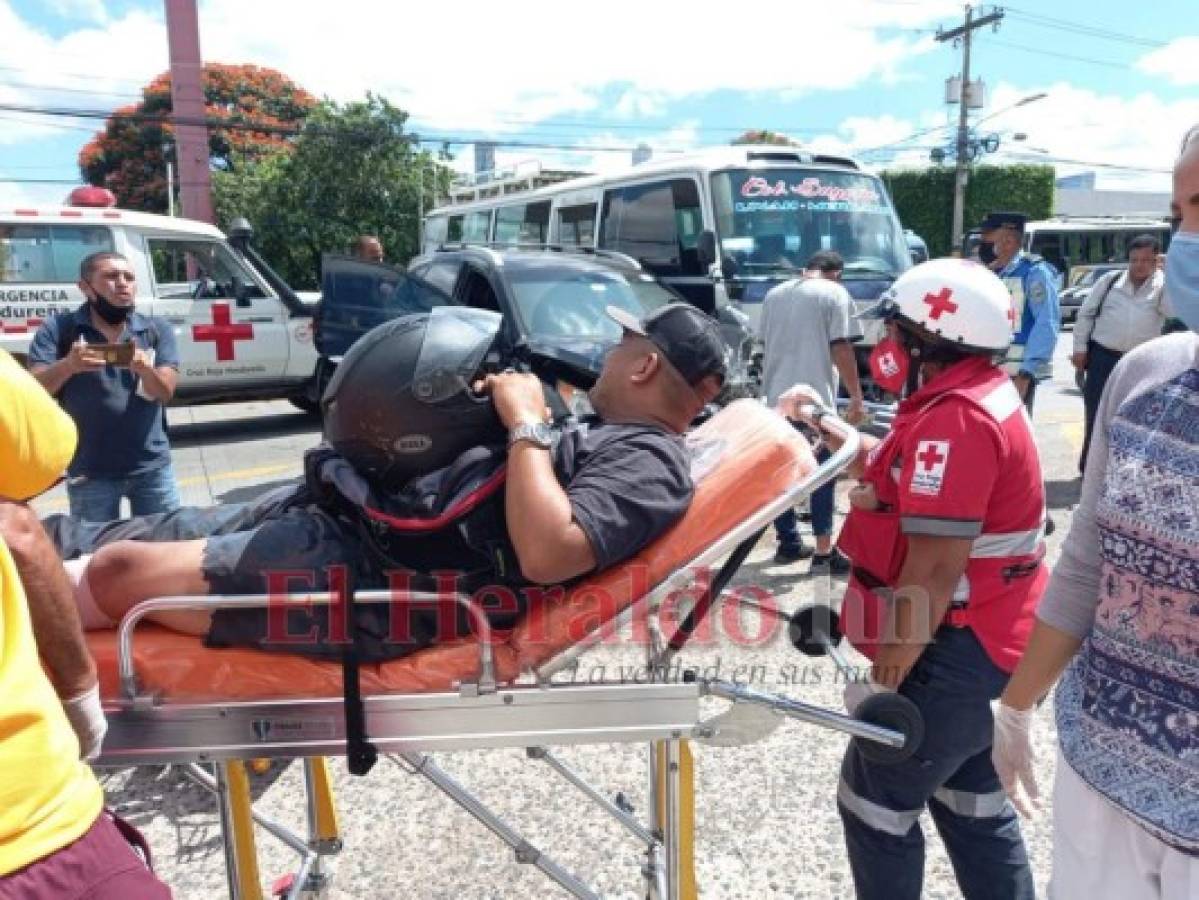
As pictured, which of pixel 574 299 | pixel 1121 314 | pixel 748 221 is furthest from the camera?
pixel 748 221

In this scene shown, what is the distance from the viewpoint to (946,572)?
5.69ft

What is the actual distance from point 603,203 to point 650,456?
8495 millimetres

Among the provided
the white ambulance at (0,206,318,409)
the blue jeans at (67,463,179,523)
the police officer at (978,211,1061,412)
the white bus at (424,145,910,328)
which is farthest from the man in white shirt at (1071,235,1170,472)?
the white ambulance at (0,206,318,409)

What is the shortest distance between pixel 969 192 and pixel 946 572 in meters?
33.0

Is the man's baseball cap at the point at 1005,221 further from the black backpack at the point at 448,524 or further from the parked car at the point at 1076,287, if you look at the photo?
the parked car at the point at 1076,287

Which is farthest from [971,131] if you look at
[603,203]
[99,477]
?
[99,477]

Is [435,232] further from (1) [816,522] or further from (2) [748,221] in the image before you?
(1) [816,522]

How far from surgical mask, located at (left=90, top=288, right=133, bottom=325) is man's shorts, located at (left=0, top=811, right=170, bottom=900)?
8.97ft

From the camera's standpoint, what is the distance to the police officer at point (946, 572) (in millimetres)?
1732

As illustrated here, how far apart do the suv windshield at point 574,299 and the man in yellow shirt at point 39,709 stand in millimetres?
4678

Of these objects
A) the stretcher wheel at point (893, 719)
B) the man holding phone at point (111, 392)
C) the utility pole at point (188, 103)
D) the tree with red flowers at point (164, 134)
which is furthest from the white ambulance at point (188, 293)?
the tree with red flowers at point (164, 134)

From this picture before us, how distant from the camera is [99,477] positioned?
3619 millimetres

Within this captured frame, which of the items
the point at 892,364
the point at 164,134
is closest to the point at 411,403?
the point at 892,364

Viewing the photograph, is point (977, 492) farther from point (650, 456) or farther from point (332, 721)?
point (332, 721)
